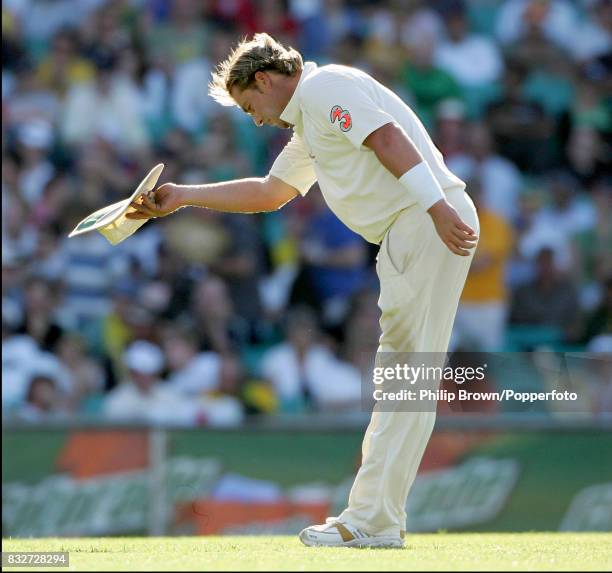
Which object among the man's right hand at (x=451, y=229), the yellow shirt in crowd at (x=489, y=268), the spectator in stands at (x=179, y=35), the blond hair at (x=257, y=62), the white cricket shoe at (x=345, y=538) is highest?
the spectator in stands at (x=179, y=35)

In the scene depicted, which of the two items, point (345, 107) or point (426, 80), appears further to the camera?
point (426, 80)

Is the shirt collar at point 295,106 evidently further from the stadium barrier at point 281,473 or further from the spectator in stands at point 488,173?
the spectator in stands at point 488,173

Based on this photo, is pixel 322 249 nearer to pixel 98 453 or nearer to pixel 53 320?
pixel 53 320

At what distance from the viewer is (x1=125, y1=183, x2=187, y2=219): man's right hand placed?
19.6 feet

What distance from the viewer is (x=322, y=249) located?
1199 cm

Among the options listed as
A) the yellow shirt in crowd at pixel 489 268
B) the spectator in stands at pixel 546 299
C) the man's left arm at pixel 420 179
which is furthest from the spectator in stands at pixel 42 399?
the man's left arm at pixel 420 179

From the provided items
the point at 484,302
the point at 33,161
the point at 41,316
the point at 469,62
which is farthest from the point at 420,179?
the point at 469,62

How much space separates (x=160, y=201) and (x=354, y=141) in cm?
123

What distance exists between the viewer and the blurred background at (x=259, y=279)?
930 centimetres

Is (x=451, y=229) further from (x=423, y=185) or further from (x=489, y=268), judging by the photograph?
(x=489, y=268)

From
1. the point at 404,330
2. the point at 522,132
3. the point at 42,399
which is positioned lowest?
the point at 42,399

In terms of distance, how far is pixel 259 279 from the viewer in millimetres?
11969

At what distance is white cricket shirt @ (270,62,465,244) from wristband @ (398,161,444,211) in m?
0.11

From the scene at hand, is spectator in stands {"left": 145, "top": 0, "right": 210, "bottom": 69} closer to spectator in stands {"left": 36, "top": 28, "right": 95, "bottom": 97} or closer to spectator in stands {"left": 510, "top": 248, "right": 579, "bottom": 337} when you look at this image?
spectator in stands {"left": 36, "top": 28, "right": 95, "bottom": 97}
